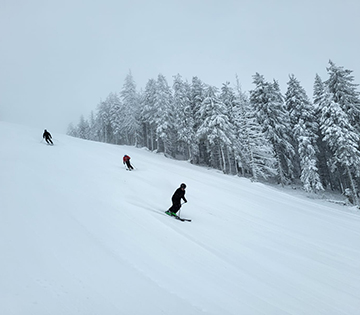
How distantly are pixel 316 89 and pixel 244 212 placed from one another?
2899 centimetres

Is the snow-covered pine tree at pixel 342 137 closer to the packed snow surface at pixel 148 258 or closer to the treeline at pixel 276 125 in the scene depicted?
the treeline at pixel 276 125

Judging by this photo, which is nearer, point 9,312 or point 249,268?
point 9,312

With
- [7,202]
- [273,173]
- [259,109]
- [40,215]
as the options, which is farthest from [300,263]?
[259,109]

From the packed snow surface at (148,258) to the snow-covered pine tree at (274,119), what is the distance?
69.3 feet

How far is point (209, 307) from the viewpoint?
340cm

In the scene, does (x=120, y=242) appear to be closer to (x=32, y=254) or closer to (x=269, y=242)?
(x=32, y=254)

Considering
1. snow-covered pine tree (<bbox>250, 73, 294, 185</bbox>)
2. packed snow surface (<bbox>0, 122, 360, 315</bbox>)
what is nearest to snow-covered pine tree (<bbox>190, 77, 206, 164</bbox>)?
snow-covered pine tree (<bbox>250, 73, 294, 185</bbox>)

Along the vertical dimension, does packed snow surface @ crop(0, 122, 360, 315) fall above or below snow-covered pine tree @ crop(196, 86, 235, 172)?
below

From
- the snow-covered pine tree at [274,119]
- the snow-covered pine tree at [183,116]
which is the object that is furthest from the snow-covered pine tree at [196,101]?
the snow-covered pine tree at [274,119]

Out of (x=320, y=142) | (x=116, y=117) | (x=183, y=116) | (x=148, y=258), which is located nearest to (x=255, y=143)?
(x=320, y=142)

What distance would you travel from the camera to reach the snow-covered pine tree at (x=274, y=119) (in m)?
28.9

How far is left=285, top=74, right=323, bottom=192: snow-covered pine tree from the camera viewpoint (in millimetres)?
24641

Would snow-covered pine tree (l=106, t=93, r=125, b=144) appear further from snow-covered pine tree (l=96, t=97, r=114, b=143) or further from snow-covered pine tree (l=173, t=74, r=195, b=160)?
snow-covered pine tree (l=173, t=74, r=195, b=160)

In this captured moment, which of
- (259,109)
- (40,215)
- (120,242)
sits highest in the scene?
(259,109)
